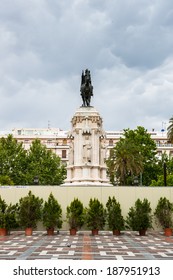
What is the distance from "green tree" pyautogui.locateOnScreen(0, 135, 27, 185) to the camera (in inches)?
1929

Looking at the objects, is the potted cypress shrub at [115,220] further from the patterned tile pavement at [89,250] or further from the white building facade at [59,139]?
the white building facade at [59,139]

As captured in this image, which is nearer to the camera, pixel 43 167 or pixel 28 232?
pixel 28 232

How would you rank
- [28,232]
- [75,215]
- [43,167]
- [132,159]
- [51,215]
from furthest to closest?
[43,167] → [132,159] → [75,215] → [51,215] → [28,232]

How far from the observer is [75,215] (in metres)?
21.8

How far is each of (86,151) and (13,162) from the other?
2472 cm

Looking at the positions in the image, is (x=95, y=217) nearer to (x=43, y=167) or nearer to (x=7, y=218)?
(x=7, y=218)

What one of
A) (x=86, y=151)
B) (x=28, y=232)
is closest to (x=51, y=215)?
(x=28, y=232)

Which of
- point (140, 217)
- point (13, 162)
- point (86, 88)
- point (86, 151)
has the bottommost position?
point (140, 217)

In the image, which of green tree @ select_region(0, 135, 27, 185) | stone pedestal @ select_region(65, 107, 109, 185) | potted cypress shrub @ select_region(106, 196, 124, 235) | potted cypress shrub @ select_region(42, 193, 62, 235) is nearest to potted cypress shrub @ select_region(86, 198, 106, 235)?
potted cypress shrub @ select_region(106, 196, 124, 235)

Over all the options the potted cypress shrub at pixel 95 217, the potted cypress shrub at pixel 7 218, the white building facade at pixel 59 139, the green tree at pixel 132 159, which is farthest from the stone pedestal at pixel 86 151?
the white building facade at pixel 59 139

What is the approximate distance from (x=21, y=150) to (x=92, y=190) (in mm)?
28067

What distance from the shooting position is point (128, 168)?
44969mm

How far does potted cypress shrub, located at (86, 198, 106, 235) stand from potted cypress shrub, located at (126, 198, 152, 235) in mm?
1466

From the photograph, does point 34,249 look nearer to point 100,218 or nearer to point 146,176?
point 100,218
